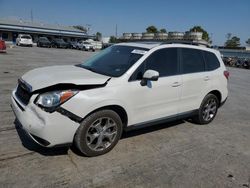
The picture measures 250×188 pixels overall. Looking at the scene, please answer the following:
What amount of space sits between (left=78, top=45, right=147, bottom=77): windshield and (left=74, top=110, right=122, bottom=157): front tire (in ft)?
2.41

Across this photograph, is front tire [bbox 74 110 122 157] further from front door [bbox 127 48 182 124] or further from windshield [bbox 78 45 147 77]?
windshield [bbox 78 45 147 77]

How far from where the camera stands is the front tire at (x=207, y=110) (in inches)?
229

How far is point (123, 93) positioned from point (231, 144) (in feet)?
8.11

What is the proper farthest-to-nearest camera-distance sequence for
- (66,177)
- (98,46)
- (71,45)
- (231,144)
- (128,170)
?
(98,46)
(71,45)
(231,144)
(128,170)
(66,177)

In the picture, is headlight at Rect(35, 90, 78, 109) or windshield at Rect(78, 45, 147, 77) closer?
headlight at Rect(35, 90, 78, 109)

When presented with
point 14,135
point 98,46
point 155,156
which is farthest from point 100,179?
point 98,46

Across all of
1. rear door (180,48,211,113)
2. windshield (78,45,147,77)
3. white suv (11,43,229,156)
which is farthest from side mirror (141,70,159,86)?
rear door (180,48,211,113)

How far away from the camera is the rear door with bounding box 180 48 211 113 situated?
5206 millimetres

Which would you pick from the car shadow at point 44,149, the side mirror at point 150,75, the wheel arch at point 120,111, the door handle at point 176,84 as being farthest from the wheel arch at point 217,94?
the car shadow at point 44,149

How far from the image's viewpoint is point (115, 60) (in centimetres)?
488

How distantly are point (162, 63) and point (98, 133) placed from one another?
181 cm

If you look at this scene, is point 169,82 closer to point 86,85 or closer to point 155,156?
point 155,156

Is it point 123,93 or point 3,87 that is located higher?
point 123,93

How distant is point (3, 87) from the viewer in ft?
27.0
